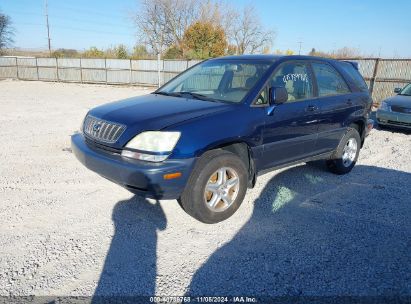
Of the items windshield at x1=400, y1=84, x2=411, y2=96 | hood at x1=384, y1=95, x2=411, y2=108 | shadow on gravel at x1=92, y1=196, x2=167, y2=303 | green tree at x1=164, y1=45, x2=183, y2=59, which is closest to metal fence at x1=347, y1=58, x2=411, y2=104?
windshield at x1=400, y1=84, x2=411, y2=96

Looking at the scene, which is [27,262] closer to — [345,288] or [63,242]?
[63,242]

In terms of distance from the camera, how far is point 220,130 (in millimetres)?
3283

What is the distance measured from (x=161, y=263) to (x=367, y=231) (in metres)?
2.17

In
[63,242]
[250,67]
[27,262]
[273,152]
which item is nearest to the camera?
[27,262]

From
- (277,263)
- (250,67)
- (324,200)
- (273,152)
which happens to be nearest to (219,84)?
(250,67)

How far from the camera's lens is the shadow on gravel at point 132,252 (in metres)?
2.47

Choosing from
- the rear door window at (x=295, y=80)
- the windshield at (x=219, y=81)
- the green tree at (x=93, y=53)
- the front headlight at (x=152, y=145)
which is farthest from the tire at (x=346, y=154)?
the green tree at (x=93, y=53)

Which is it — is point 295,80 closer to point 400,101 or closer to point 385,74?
point 400,101

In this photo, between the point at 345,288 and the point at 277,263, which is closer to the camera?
the point at 345,288

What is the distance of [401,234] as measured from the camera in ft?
11.0

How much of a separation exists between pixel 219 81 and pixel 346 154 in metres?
2.43

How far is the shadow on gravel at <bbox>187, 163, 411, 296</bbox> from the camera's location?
101 inches

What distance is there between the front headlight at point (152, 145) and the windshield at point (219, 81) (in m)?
1.00

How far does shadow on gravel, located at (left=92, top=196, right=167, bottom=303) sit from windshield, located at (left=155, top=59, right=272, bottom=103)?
1502mm
